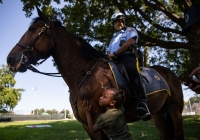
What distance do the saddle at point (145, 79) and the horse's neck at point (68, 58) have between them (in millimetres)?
596

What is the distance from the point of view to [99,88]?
388cm

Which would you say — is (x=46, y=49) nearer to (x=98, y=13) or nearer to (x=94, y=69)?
(x=94, y=69)

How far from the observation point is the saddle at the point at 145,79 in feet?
13.4

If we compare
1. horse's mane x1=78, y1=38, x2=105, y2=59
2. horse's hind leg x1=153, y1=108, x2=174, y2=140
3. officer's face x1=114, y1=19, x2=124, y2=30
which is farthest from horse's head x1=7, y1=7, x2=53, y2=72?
horse's hind leg x1=153, y1=108, x2=174, y2=140

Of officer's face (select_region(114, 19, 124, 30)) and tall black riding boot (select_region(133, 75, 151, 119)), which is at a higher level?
officer's face (select_region(114, 19, 124, 30))

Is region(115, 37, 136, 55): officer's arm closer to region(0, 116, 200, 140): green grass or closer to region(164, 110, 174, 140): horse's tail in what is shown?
region(164, 110, 174, 140): horse's tail

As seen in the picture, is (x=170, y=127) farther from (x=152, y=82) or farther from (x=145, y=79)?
(x=145, y=79)

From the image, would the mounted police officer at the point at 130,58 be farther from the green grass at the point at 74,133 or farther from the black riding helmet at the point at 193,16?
the green grass at the point at 74,133

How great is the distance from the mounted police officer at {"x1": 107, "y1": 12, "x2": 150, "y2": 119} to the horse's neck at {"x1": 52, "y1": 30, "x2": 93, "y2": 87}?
2.04ft

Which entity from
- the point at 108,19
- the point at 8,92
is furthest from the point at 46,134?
the point at 8,92

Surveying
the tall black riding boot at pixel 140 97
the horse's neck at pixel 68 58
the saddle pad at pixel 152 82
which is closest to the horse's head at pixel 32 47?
the horse's neck at pixel 68 58

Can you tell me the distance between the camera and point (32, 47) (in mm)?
4188

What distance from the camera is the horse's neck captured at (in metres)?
4.30

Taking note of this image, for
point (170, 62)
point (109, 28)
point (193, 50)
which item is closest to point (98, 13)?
point (109, 28)
